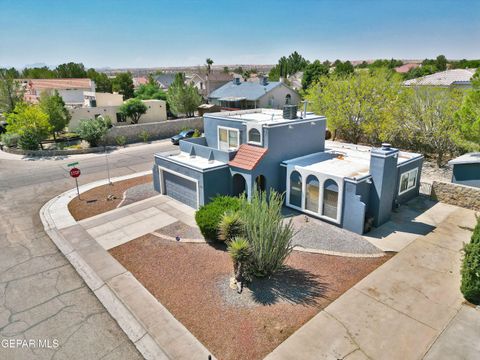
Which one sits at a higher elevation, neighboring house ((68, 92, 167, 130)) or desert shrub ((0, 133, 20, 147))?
neighboring house ((68, 92, 167, 130))

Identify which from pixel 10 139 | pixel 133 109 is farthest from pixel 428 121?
pixel 10 139

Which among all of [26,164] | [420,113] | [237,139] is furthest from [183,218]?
[420,113]

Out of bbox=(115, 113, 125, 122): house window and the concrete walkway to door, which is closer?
the concrete walkway to door

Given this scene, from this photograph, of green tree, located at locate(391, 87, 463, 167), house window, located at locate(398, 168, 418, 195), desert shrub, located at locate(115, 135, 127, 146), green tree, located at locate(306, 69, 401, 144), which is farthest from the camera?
desert shrub, located at locate(115, 135, 127, 146)

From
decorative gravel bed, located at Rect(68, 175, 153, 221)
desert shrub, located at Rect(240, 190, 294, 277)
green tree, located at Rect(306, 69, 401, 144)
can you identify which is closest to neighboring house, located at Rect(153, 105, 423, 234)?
decorative gravel bed, located at Rect(68, 175, 153, 221)

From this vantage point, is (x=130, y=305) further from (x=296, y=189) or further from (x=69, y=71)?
(x=69, y=71)

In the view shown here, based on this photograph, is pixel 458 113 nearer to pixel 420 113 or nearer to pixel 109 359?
pixel 420 113

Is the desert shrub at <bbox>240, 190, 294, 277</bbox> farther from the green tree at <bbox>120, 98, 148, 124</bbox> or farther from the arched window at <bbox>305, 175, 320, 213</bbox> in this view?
the green tree at <bbox>120, 98, 148, 124</bbox>

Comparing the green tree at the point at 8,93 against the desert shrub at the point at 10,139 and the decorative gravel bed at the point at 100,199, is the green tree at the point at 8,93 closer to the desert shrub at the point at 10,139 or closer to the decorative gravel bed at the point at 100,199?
the desert shrub at the point at 10,139
